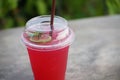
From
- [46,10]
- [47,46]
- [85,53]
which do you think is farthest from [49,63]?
[46,10]

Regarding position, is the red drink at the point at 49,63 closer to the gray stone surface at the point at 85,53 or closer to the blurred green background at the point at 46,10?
the gray stone surface at the point at 85,53

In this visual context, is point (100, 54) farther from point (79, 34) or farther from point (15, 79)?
point (15, 79)

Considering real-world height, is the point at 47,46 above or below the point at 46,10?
above

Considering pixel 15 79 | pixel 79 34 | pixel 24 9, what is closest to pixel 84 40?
pixel 79 34

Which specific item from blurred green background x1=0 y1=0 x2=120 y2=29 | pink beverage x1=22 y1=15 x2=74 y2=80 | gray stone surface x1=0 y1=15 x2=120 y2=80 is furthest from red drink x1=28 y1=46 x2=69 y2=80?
blurred green background x1=0 y1=0 x2=120 y2=29

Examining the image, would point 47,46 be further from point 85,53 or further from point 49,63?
point 85,53

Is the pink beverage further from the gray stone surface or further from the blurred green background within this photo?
the blurred green background

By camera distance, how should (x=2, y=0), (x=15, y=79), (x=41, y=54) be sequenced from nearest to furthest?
(x=41, y=54) < (x=15, y=79) < (x=2, y=0)
